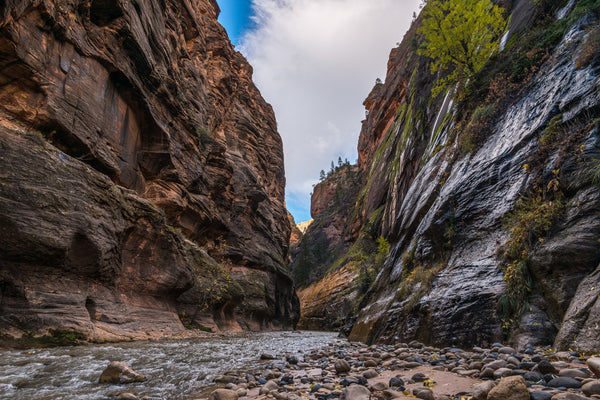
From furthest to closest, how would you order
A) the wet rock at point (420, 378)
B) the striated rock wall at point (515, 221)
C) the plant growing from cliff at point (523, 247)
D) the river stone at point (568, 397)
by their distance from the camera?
1. the plant growing from cliff at point (523, 247)
2. the striated rock wall at point (515, 221)
3. the wet rock at point (420, 378)
4. the river stone at point (568, 397)

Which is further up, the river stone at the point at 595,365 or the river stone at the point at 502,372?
the river stone at the point at 595,365

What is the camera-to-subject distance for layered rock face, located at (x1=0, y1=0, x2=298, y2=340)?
855 cm

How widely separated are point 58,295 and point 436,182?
1464 cm

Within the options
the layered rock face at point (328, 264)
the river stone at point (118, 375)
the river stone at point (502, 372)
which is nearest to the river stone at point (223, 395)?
the river stone at point (118, 375)

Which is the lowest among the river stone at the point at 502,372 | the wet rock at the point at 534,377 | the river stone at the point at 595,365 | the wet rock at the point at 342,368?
the wet rock at the point at 342,368

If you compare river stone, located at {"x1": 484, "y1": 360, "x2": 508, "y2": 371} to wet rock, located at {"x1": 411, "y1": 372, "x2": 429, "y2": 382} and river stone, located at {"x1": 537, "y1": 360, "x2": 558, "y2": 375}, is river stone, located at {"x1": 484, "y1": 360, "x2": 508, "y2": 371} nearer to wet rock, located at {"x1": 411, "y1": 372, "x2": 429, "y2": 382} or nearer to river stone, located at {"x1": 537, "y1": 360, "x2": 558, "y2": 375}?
river stone, located at {"x1": 537, "y1": 360, "x2": 558, "y2": 375}

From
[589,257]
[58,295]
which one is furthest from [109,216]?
[589,257]

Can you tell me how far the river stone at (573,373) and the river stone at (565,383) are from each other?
16 centimetres

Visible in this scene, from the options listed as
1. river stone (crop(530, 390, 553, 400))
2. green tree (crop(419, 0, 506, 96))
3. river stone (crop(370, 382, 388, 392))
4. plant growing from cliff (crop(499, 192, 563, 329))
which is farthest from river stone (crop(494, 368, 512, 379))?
green tree (crop(419, 0, 506, 96))

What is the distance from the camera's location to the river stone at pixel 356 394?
3.57m

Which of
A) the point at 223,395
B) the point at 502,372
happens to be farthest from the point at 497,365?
the point at 223,395

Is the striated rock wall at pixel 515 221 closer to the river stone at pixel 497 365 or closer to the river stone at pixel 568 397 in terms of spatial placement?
the river stone at pixel 497 365

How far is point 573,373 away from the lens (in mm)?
2920

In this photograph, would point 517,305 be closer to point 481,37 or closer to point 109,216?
point 109,216
